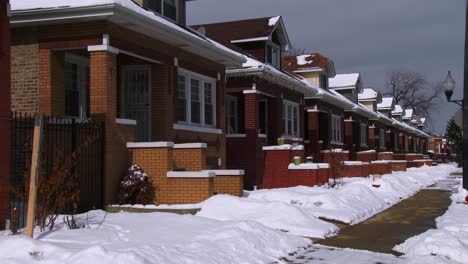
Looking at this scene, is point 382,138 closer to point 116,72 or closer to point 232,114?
point 232,114

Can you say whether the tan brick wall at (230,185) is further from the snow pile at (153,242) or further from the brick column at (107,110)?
the snow pile at (153,242)

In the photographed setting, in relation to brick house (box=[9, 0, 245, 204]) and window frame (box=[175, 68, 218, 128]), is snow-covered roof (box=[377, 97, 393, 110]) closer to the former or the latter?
window frame (box=[175, 68, 218, 128])

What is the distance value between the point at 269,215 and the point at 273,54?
1559 centimetres

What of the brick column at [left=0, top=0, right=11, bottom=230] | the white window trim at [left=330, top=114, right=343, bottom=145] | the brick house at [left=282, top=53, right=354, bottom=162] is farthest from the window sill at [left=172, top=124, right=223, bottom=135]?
the white window trim at [left=330, top=114, right=343, bottom=145]

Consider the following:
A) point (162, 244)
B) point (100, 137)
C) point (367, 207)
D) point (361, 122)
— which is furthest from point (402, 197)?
point (361, 122)

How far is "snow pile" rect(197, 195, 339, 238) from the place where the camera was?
11.4m

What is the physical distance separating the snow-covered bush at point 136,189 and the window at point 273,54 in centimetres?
1370

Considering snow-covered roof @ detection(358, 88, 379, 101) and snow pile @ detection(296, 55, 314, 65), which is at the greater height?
snow pile @ detection(296, 55, 314, 65)

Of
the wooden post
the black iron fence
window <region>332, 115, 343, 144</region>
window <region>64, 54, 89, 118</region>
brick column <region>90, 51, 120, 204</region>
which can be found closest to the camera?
the wooden post

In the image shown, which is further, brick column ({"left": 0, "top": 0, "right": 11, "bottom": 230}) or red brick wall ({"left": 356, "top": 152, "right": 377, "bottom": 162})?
red brick wall ({"left": 356, "top": 152, "right": 377, "bottom": 162})

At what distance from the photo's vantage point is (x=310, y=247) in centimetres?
999

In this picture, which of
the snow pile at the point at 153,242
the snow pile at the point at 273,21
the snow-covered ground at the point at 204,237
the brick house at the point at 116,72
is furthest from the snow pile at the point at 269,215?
the snow pile at the point at 273,21

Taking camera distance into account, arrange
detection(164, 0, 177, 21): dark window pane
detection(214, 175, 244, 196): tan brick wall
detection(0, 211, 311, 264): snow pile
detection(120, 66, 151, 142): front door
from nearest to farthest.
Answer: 1. detection(0, 211, 311, 264): snow pile
2. detection(214, 175, 244, 196): tan brick wall
3. detection(120, 66, 151, 142): front door
4. detection(164, 0, 177, 21): dark window pane

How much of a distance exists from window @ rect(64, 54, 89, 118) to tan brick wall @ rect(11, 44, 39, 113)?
116 cm
